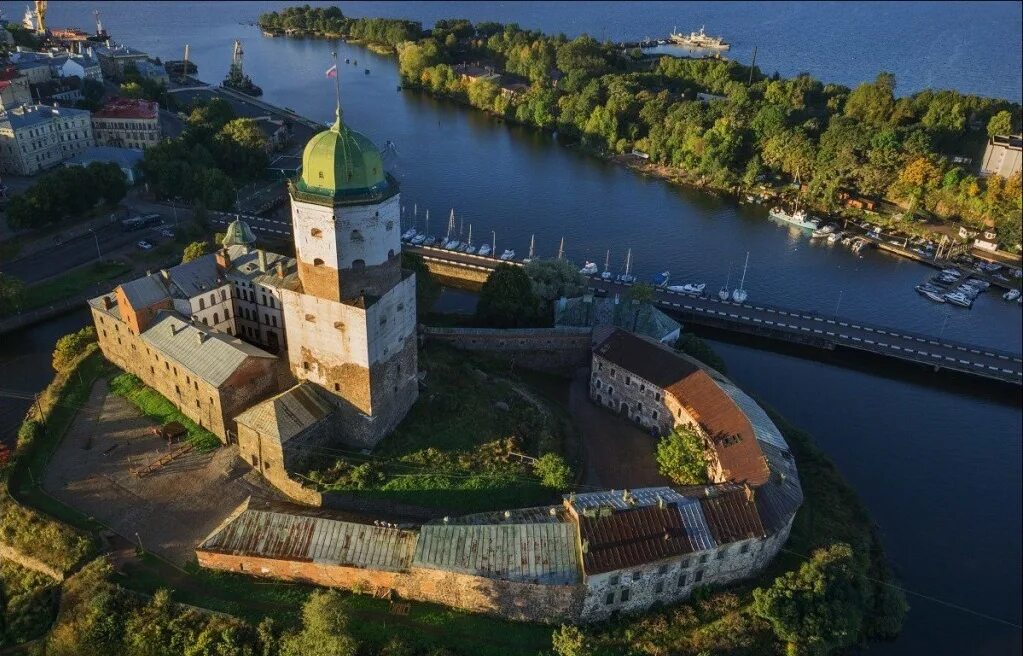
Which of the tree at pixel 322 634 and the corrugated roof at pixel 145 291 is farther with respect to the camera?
the corrugated roof at pixel 145 291

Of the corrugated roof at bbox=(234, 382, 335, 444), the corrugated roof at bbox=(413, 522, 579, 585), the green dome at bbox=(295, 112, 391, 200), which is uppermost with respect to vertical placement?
the green dome at bbox=(295, 112, 391, 200)

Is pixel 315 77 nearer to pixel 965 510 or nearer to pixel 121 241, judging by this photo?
pixel 121 241

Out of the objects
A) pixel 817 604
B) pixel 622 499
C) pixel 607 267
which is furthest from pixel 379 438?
pixel 607 267

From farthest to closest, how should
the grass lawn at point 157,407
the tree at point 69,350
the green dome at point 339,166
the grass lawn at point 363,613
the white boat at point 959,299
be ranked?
the white boat at point 959,299 → the tree at point 69,350 → the grass lawn at point 157,407 → the green dome at point 339,166 → the grass lawn at point 363,613

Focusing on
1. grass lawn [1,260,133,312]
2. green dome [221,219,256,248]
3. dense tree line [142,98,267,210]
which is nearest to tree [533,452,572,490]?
green dome [221,219,256,248]

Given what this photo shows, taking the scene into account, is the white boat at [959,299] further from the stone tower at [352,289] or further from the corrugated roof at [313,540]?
the corrugated roof at [313,540]

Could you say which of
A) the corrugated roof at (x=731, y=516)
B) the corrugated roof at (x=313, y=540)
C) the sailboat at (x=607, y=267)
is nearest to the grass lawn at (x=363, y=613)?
the corrugated roof at (x=313, y=540)

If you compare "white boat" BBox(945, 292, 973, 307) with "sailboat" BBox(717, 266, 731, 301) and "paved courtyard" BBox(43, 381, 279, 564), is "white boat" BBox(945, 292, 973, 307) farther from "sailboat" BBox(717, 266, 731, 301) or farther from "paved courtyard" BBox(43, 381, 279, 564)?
"paved courtyard" BBox(43, 381, 279, 564)
